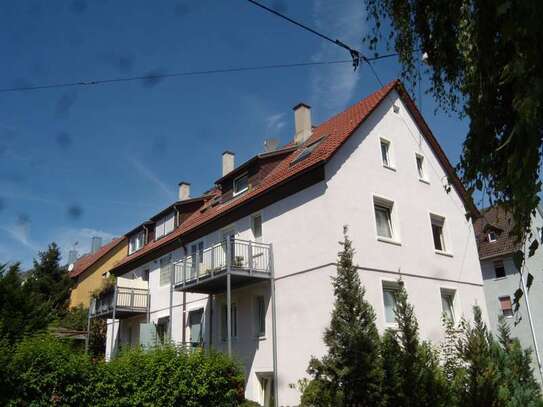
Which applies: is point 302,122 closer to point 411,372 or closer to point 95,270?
point 411,372

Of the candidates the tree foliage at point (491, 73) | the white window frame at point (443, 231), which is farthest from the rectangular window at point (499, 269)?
the tree foliage at point (491, 73)

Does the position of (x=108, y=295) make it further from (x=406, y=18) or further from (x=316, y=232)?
(x=406, y=18)

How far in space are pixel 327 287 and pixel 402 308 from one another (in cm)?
227

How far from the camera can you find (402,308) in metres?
12.3

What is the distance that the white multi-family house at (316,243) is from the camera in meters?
14.5

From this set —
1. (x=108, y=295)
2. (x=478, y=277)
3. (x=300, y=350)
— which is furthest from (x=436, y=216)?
(x=108, y=295)

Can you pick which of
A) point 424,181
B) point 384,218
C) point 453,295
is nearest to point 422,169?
point 424,181

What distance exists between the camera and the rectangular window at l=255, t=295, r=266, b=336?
637 inches

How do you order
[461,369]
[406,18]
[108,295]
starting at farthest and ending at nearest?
1. [108,295]
2. [461,369]
3. [406,18]

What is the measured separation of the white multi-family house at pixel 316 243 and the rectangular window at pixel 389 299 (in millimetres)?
44

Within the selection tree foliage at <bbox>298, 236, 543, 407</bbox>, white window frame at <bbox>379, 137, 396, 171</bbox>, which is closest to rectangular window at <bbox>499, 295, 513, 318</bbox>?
tree foliage at <bbox>298, 236, 543, 407</bbox>

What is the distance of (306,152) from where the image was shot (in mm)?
17188

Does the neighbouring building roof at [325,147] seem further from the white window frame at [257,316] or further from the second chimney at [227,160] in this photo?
the second chimney at [227,160]

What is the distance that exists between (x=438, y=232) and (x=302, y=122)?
23.3 feet
